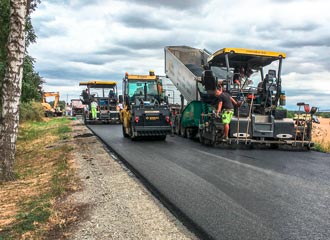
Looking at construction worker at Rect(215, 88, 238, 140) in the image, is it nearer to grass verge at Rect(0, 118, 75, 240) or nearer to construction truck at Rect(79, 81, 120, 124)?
grass verge at Rect(0, 118, 75, 240)

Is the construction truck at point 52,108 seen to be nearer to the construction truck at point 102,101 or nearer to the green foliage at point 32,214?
the construction truck at point 102,101

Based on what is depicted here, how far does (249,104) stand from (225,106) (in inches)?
39.6

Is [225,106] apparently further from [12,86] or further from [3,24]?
[3,24]

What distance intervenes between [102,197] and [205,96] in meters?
7.88

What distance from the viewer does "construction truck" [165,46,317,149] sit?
35.3ft

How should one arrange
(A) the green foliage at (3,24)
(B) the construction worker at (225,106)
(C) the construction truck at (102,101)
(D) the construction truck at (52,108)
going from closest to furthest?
(A) the green foliage at (3,24)
(B) the construction worker at (225,106)
(C) the construction truck at (102,101)
(D) the construction truck at (52,108)

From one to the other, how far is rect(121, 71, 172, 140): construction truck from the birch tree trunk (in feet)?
18.6

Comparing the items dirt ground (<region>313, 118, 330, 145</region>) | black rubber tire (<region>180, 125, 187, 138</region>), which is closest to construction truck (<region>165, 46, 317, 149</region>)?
black rubber tire (<region>180, 125, 187, 138</region>)

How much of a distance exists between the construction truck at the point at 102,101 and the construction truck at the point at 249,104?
12.5 m

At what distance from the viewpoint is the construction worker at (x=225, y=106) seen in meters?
10.6

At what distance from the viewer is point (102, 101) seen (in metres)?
25.5

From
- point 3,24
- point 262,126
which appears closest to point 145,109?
point 262,126

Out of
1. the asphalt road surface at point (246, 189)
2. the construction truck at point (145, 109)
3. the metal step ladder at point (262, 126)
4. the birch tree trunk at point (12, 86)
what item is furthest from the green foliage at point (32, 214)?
the construction truck at point (145, 109)

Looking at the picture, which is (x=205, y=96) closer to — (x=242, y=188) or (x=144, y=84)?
(x=144, y=84)
